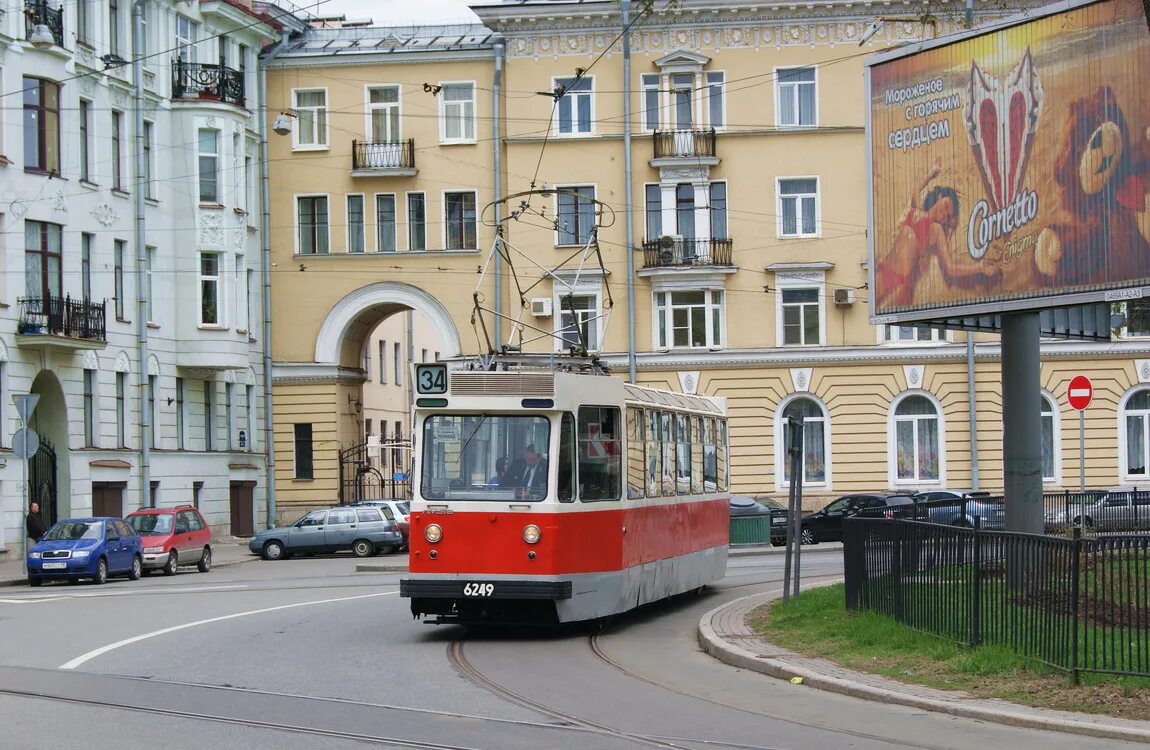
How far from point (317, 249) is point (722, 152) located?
1366 cm

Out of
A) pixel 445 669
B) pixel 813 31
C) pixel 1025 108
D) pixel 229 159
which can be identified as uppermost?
pixel 813 31

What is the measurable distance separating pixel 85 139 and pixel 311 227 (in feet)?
38.0

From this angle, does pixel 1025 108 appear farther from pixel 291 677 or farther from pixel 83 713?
pixel 83 713

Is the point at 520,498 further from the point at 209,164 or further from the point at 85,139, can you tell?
the point at 209,164

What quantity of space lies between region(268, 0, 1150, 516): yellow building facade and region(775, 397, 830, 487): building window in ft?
0.23

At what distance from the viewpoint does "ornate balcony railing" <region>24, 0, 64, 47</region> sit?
4038 centimetres

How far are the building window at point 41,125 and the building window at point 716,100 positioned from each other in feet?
67.3

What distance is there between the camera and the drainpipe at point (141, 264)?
149 ft

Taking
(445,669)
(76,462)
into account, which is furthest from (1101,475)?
(445,669)

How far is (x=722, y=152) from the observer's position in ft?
171

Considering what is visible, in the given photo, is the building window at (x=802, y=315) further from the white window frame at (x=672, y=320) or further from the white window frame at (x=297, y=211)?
the white window frame at (x=297, y=211)

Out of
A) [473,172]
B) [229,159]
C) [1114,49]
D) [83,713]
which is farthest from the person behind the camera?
[473,172]

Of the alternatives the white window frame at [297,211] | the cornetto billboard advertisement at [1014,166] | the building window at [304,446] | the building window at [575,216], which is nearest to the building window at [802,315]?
the building window at [575,216]

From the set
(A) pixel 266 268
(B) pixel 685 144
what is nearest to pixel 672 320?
(B) pixel 685 144
